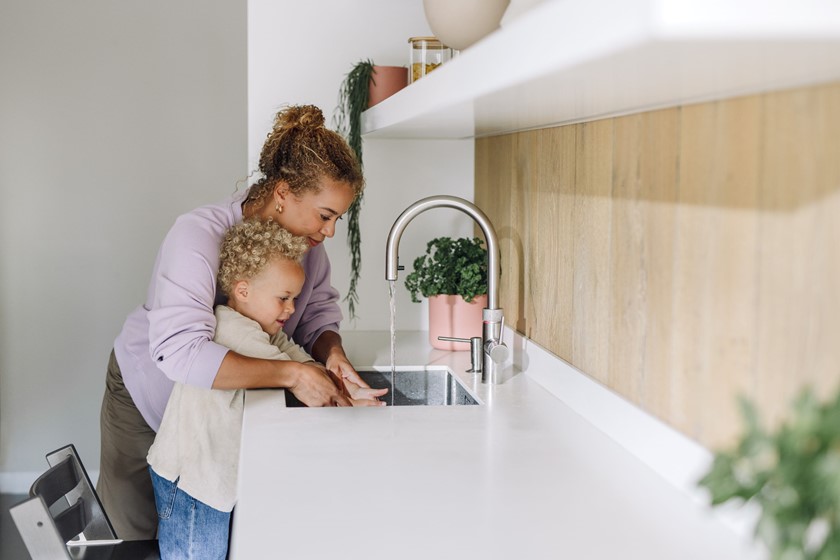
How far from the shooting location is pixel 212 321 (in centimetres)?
185

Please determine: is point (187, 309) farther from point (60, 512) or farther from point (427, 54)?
point (427, 54)

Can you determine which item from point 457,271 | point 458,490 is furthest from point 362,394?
point 458,490

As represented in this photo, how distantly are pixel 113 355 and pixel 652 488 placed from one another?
147 cm

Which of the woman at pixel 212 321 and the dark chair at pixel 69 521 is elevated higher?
the woman at pixel 212 321

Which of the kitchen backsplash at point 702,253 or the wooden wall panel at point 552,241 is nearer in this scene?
the kitchen backsplash at point 702,253

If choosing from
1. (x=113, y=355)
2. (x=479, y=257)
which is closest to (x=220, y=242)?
(x=113, y=355)

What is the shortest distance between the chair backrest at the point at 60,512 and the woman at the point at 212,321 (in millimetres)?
228

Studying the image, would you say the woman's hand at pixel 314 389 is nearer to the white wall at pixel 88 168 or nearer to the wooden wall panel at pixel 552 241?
the wooden wall panel at pixel 552 241

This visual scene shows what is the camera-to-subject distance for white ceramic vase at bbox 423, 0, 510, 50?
5.07ft

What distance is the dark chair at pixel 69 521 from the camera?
1.52 metres

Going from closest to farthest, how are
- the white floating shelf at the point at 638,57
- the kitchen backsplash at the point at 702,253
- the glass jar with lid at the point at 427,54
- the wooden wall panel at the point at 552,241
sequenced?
the white floating shelf at the point at 638,57, the kitchen backsplash at the point at 702,253, the wooden wall panel at the point at 552,241, the glass jar with lid at the point at 427,54

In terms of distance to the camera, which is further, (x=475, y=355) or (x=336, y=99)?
(x=336, y=99)

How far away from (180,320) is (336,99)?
925 mm

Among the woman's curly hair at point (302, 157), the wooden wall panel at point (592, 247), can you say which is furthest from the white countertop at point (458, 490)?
the woman's curly hair at point (302, 157)
